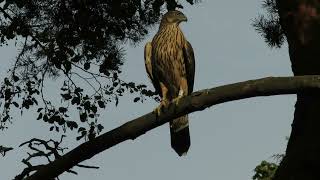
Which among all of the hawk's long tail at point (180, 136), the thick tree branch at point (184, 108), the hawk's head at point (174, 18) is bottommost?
the thick tree branch at point (184, 108)

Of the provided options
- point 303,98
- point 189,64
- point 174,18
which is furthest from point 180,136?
point 174,18

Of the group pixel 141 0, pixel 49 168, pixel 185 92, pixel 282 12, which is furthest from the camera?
pixel 141 0

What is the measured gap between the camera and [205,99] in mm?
3188

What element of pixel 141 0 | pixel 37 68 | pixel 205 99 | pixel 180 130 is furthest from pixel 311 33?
pixel 37 68

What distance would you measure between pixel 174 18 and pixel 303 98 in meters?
2.60

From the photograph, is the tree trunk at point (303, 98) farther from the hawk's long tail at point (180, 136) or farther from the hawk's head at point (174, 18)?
the hawk's head at point (174, 18)

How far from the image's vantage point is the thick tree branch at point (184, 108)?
302cm

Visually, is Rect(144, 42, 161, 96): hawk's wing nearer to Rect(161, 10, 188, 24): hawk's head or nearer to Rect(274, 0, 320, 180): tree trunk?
Rect(161, 10, 188, 24): hawk's head

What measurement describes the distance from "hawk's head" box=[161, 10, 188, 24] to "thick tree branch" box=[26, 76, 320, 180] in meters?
2.70

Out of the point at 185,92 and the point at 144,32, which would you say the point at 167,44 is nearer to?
the point at 185,92

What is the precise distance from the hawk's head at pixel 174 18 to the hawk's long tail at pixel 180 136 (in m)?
1.34

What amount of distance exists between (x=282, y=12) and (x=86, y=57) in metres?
4.12

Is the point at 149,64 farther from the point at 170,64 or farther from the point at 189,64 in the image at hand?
the point at 189,64

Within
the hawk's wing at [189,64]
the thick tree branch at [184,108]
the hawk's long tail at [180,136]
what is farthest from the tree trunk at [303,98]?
the hawk's wing at [189,64]
